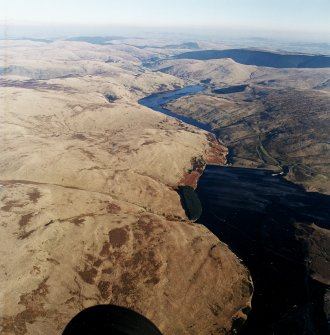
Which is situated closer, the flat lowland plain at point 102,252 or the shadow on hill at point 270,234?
the flat lowland plain at point 102,252

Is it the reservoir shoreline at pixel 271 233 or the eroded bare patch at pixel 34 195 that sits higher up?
the eroded bare patch at pixel 34 195

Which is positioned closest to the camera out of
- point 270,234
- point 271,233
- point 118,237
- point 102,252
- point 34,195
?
point 102,252

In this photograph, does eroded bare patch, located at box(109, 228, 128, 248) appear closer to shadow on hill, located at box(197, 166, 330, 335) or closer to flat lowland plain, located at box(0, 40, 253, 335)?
flat lowland plain, located at box(0, 40, 253, 335)

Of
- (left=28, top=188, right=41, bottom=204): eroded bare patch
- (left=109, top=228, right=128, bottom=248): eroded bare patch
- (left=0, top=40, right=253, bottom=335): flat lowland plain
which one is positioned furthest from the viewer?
(left=28, top=188, right=41, bottom=204): eroded bare patch

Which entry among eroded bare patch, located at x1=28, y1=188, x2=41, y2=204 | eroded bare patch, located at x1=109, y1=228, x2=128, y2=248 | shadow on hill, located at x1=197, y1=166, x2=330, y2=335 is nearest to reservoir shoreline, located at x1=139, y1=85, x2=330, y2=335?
shadow on hill, located at x1=197, y1=166, x2=330, y2=335

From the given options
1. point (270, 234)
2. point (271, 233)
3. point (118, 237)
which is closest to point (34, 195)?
point (118, 237)

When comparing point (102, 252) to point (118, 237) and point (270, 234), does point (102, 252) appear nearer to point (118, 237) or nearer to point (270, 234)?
point (118, 237)

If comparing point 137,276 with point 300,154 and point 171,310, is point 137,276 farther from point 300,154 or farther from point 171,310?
point 300,154

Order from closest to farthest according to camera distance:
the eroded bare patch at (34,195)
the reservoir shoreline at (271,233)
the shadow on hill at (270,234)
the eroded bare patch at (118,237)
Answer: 1. the shadow on hill at (270,234)
2. the reservoir shoreline at (271,233)
3. the eroded bare patch at (118,237)
4. the eroded bare patch at (34,195)

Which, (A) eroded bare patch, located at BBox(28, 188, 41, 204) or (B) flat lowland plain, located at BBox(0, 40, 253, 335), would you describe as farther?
(A) eroded bare patch, located at BBox(28, 188, 41, 204)

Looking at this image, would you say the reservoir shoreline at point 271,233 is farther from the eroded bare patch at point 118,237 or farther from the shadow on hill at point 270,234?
the eroded bare patch at point 118,237

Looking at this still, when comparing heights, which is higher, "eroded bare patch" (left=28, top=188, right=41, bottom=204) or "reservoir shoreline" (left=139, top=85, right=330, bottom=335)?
"eroded bare patch" (left=28, top=188, right=41, bottom=204)

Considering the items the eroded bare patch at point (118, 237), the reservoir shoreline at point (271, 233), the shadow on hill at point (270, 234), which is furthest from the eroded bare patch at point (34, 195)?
the shadow on hill at point (270, 234)
